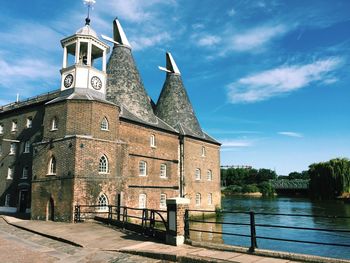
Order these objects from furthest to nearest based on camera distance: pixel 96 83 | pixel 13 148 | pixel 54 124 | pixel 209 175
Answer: pixel 209 175, pixel 13 148, pixel 96 83, pixel 54 124

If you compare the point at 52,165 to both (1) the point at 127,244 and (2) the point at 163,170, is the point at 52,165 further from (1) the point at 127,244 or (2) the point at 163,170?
(1) the point at 127,244

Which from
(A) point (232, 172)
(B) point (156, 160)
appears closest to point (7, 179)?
(B) point (156, 160)

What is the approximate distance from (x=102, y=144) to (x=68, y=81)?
5039mm

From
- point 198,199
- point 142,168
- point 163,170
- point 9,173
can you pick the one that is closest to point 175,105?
point 163,170

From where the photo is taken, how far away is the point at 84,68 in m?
20.3

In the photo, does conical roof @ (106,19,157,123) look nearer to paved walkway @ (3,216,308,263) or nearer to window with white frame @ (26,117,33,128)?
window with white frame @ (26,117,33,128)

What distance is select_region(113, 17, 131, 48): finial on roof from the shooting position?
28875 mm

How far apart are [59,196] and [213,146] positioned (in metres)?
19.3

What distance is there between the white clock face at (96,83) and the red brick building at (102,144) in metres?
0.06

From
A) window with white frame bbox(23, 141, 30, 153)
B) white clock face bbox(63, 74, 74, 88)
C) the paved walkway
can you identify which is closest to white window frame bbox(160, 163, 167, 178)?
white clock face bbox(63, 74, 74, 88)

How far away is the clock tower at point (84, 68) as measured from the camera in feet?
66.1

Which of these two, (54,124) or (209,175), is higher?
(54,124)

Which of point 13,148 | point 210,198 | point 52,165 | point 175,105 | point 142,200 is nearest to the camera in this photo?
point 52,165

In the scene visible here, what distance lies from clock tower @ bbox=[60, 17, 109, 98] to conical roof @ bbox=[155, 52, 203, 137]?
10.6m
